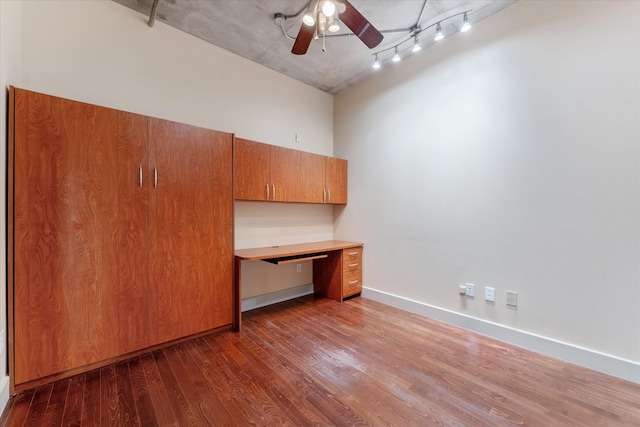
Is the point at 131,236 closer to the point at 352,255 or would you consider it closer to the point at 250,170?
the point at 250,170

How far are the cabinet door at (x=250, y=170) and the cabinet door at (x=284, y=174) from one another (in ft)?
0.28

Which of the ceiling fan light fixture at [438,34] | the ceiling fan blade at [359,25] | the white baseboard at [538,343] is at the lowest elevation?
the white baseboard at [538,343]

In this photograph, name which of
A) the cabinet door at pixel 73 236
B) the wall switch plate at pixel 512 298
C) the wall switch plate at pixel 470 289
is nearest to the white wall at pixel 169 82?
the cabinet door at pixel 73 236

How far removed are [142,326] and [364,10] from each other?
11.3 feet

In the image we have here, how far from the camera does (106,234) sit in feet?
6.59

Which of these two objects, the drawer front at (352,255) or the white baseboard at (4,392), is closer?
the white baseboard at (4,392)

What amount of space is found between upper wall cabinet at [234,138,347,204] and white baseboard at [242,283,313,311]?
1.30 meters

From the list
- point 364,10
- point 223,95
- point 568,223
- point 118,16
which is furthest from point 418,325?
point 118,16

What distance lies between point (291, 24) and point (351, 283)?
3170 millimetres

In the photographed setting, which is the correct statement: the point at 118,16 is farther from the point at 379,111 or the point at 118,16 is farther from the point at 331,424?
the point at 331,424

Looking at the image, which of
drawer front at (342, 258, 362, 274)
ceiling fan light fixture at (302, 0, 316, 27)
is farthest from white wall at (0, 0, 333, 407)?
ceiling fan light fixture at (302, 0, 316, 27)

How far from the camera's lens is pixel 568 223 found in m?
2.15

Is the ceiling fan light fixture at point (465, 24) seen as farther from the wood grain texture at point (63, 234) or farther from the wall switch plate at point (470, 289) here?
the wood grain texture at point (63, 234)

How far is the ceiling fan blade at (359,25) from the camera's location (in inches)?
70.6
